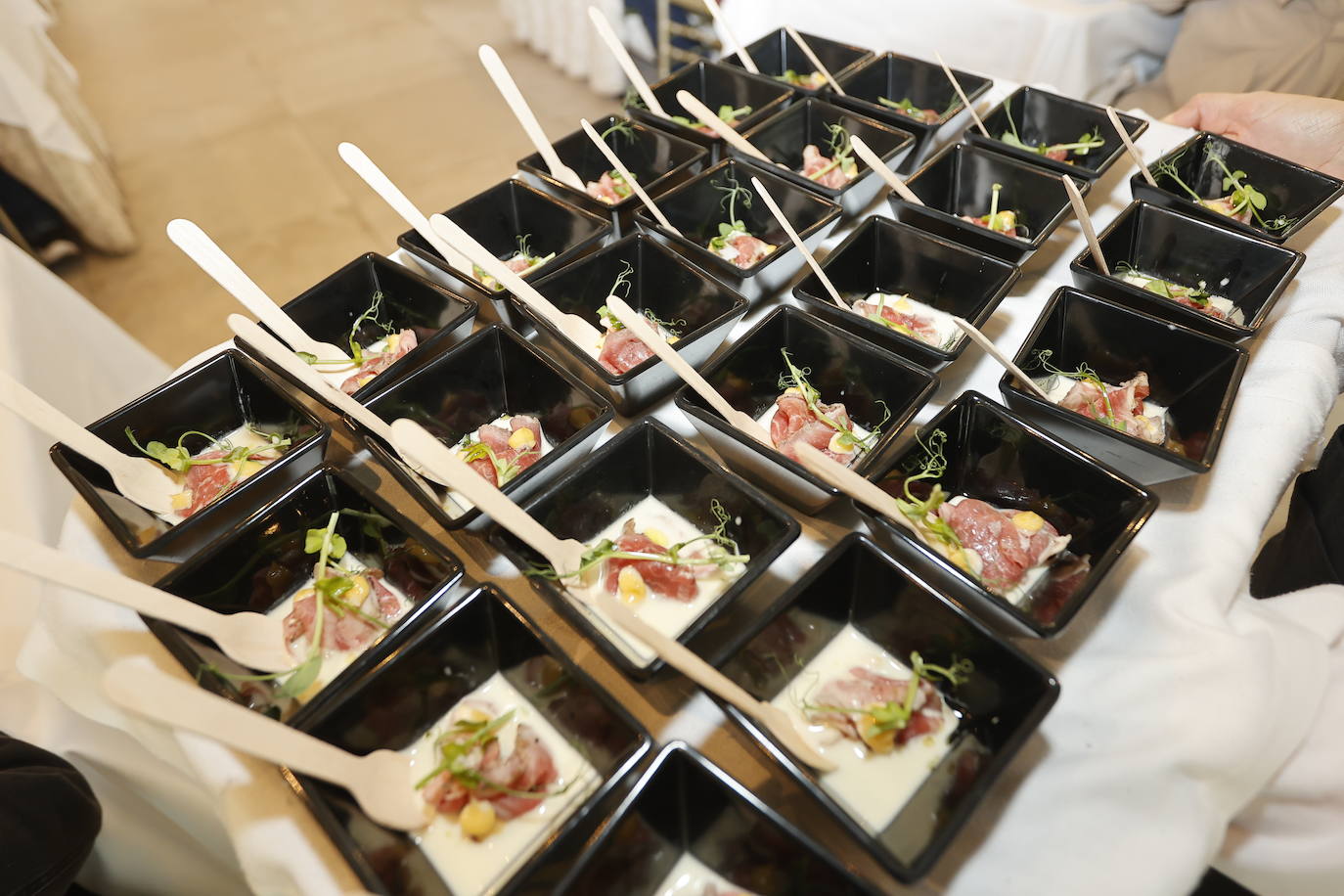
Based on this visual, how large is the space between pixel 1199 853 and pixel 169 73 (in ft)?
19.7

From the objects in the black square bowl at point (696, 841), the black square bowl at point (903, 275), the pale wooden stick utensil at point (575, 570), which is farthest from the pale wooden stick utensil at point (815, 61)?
the black square bowl at point (696, 841)

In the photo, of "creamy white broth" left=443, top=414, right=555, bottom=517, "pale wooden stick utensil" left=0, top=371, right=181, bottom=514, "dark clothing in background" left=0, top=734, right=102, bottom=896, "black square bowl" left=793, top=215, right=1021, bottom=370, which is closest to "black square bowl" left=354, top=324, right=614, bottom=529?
"creamy white broth" left=443, top=414, right=555, bottom=517

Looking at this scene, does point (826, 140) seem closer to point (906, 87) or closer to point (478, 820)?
point (906, 87)

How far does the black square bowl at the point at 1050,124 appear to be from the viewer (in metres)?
1.78

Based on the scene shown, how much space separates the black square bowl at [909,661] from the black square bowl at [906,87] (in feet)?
4.12

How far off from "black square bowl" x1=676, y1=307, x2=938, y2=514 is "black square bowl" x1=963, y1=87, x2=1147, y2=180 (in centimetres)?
78

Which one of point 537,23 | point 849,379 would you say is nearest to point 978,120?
point 849,379

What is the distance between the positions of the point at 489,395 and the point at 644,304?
392mm

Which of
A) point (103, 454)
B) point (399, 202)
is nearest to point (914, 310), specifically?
point (399, 202)

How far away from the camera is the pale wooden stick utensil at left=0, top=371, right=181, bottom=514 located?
1.07 meters

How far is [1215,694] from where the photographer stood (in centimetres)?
88

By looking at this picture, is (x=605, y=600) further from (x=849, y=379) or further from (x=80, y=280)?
(x=80, y=280)

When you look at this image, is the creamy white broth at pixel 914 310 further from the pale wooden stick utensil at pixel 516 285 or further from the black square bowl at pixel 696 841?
the black square bowl at pixel 696 841

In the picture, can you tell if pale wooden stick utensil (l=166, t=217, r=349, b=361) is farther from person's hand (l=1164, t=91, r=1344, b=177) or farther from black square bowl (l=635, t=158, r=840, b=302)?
person's hand (l=1164, t=91, r=1344, b=177)
